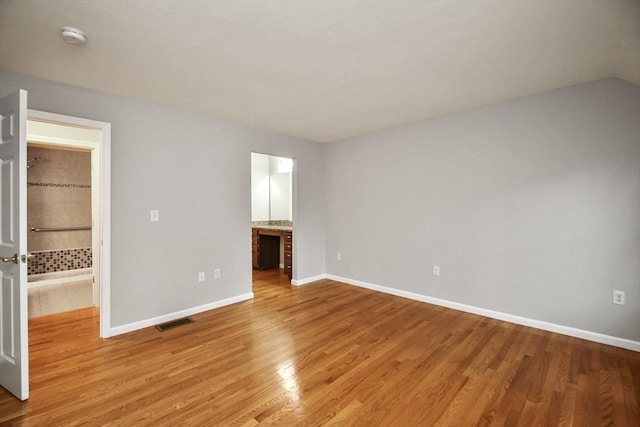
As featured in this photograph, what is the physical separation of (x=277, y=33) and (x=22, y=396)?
293 cm

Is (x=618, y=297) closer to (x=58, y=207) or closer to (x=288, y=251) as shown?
(x=288, y=251)

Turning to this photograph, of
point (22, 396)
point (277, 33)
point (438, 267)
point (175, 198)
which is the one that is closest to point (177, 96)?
point (175, 198)

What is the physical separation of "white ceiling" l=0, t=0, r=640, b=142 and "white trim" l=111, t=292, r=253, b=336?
7.81 ft

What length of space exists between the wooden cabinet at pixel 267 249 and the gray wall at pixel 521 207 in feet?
5.46

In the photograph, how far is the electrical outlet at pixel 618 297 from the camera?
2598mm

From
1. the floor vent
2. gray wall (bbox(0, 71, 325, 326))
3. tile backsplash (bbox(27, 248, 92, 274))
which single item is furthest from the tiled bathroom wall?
the floor vent

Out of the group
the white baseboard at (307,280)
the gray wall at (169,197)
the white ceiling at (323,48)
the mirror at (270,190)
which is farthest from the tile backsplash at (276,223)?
the white ceiling at (323,48)

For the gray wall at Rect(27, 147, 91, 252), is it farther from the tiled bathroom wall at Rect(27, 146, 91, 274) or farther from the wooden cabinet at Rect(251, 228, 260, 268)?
the wooden cabinet at Rect(251, 228, 260, 268)

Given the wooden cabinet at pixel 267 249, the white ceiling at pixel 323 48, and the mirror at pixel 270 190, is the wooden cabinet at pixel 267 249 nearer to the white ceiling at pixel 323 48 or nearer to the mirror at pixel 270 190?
the mirror at pixel 270 190

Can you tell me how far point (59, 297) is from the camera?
164 inches

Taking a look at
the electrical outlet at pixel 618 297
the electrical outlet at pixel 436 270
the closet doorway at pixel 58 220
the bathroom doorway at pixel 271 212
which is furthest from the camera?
the bathroom doorway at pixel 271 212

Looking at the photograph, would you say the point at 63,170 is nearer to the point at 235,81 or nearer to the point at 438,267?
the point at 235,81

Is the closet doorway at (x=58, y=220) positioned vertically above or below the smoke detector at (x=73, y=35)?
below

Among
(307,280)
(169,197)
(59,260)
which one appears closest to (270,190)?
(307,280)
